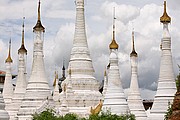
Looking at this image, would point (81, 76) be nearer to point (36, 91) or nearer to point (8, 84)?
point (36, 91)

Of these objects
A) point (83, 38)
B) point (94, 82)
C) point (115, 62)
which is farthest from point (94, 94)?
point (115, 62)

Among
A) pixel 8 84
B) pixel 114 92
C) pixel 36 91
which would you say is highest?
pixel 8 84

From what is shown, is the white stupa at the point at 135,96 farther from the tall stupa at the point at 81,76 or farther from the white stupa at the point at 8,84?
the white stupa at the point at 8,84

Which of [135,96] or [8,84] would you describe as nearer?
[135,96]

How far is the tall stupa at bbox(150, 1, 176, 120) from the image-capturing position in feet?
145

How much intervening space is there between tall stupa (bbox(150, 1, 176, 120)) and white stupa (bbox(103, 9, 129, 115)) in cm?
303

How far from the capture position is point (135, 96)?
194ft

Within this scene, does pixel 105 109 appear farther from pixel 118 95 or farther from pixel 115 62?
pixel 115 62

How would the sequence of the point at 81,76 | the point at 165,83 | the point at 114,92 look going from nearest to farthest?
the point at 165,83 < the point at 114,92 < the point at 81,76

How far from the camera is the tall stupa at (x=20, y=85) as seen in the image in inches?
2405

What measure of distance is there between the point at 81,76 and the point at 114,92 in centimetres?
1626

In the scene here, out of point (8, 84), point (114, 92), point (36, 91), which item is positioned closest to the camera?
point (114, 92)

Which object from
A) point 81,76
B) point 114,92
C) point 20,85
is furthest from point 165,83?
point 20,85

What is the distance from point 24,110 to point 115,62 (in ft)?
41.6
